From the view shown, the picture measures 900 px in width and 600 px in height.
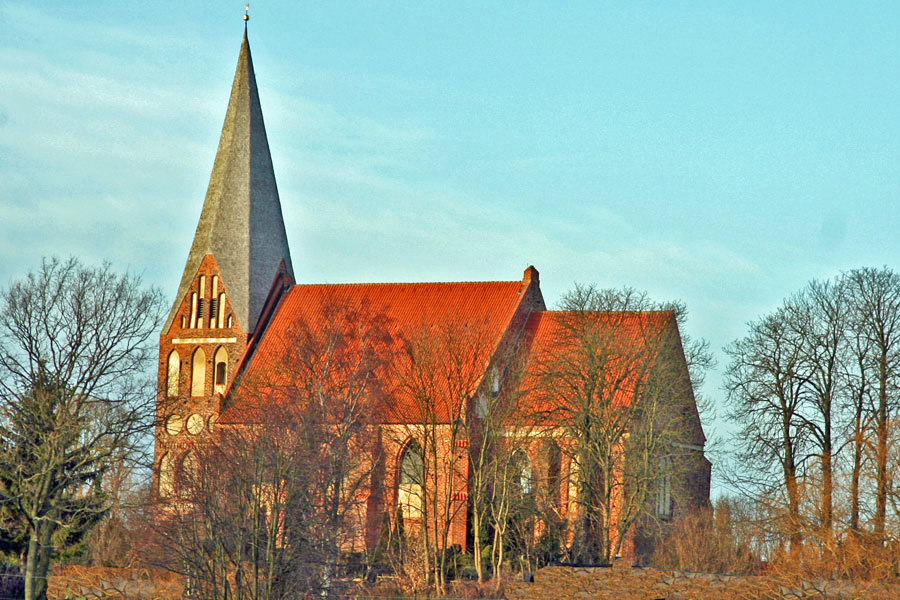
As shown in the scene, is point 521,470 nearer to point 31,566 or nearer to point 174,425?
point 31,566

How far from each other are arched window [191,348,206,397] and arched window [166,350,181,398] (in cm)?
Result: 55

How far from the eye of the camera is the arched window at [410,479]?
4141 cm

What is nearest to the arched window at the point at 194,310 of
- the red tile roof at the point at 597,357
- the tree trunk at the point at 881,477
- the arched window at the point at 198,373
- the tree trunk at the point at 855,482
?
the arched window at the point at 198,373

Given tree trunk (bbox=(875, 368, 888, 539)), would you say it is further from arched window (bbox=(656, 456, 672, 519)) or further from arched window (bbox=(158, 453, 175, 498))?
arched window (bbox=(158, 453, 175, 498))

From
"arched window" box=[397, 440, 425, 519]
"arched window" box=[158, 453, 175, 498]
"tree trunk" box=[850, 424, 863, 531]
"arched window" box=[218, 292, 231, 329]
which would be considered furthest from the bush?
"tree trunk" box=[850, 424, 863, 531]

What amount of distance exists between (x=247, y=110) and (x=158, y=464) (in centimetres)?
1402

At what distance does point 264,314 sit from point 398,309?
17.2 feet

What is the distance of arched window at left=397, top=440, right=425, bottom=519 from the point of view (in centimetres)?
4141

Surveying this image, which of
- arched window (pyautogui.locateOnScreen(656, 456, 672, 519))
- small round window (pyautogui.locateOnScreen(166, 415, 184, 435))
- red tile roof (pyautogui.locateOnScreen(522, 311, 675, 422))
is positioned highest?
red tile roof (pyautogui.locateOnScreen(522, 311, 675, 422))

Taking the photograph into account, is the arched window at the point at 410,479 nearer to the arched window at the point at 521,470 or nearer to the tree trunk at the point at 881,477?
the arched window at the point at 521,470

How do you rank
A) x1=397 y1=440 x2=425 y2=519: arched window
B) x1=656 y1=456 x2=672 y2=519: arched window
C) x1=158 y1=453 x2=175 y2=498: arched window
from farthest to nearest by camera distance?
x1=397 y1=440 x2=425 y2=519: arched window, x1=656 y1=456 x2=672 y2=519: arched window, x1=158 y1=453 x2=175 y2=498: arched window

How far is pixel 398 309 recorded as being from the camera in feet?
156

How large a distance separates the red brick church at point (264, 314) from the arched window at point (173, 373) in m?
0.05

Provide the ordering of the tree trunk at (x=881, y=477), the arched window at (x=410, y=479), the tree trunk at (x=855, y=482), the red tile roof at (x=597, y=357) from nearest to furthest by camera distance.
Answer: the tree trunk at (x=881, y=477)
the tree trunk at (x=855, y=482)
the red tile roof at (x=597, y=357)
the arched window at (x=410, y=479)
